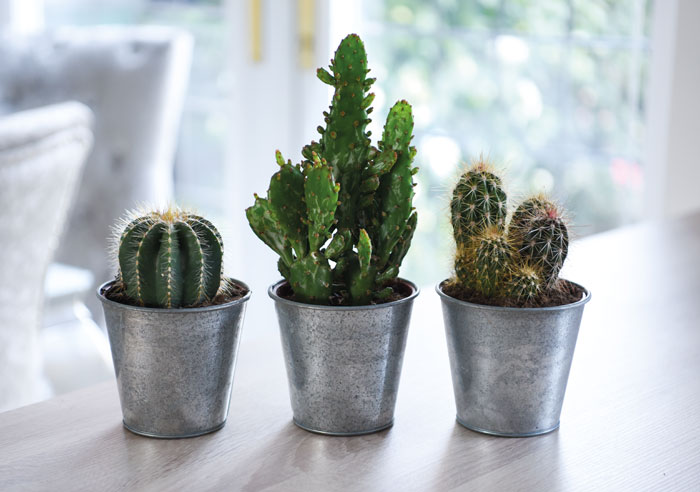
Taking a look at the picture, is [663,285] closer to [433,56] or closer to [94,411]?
[94,411]

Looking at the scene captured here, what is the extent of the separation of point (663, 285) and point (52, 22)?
9.82ft

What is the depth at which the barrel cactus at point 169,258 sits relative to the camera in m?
0.62

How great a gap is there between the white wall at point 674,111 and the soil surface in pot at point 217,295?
4.63ft

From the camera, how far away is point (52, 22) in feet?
11.2

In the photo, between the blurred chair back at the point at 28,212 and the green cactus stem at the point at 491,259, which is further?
the blurred chair back at the point at 28,212

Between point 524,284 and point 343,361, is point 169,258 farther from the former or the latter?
point 524,284

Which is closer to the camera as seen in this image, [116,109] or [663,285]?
[663,285]

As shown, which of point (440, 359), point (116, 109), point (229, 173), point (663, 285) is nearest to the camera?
point (440, 359)

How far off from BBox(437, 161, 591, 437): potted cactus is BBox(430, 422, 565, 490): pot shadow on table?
0.01 m

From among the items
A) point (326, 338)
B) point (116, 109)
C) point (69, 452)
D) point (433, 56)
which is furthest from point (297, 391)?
point (433, 56)

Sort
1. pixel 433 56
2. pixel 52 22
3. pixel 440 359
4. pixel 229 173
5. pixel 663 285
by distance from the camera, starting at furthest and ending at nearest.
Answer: pixel 52 22 → pixel 229 173 → pixel 433 56 → pixel 663 285 → pixel 440 359

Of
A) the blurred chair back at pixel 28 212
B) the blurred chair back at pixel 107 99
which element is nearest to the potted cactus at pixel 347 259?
the blurred chair back at pixel 28 212

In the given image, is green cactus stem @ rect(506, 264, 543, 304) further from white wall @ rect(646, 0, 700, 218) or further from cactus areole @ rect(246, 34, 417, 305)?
white wall @ rect(646, 0, 700, 218)

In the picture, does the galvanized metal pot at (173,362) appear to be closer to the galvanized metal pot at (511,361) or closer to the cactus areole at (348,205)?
the cactus areole at (348,205)
